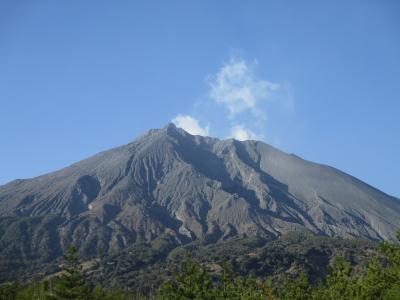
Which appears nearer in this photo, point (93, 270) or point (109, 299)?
point (109, 299)

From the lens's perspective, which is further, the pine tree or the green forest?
the pine tree

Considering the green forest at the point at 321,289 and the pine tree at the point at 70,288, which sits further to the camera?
the pine tree at the point at 70,288

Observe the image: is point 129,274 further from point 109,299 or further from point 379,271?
point 379,271

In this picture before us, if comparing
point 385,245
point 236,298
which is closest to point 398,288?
point 385,245

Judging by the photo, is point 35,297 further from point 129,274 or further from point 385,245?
point 129,274

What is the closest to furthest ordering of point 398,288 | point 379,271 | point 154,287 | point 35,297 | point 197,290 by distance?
point 398,288 → point 379,271 → point 197,290 → point 35,297 → point 154,287

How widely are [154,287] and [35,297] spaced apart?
3692 inches

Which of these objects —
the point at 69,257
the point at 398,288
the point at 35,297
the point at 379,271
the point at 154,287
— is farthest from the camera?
the point at 154,287

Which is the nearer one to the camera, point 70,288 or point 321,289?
point 321,289

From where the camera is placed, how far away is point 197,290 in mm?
47469

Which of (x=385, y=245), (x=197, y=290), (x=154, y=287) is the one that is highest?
(x=385, y=245)

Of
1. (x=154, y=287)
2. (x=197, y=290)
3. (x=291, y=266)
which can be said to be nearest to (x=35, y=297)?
(x=197, y=290)

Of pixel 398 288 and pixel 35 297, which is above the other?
pixel 398 288

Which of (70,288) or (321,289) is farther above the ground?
(321,289)
